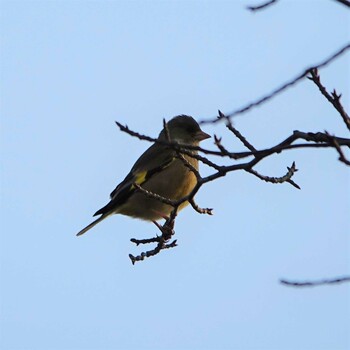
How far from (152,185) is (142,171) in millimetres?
365

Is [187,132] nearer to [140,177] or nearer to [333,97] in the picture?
[140,177]

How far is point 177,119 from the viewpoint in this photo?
11289mm

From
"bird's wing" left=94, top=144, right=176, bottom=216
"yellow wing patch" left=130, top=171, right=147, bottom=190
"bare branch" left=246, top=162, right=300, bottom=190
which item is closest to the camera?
"bare branch" left=246, top=162, right=300, bottom=190

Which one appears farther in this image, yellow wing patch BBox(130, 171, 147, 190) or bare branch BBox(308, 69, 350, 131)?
yellow wing patch BBox(130, 171, 147, 190)

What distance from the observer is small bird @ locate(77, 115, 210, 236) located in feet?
32.4

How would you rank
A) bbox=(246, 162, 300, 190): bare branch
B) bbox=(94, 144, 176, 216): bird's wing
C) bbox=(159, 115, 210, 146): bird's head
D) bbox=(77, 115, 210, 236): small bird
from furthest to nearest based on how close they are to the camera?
bbox=(159, 115, 210, 146): bird's head, bbox=(94, 144, 176, 216): bird's wing, bbox=(77, 115, 210, 236): small bird, bbox=(246, 162, 300, 190): bare branch

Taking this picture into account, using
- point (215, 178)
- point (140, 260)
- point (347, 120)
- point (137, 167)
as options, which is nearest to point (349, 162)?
point (347, 120)

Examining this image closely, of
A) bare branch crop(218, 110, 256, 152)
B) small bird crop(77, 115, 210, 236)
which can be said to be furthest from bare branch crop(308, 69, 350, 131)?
small bird crop(77, 115, 210, 236)

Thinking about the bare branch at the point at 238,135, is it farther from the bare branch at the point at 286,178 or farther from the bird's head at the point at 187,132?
the bird's head at the point at 187,132

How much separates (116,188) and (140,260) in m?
3.11

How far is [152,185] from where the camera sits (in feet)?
33.4

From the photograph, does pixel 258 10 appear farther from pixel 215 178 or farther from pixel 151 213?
pixel 151 213

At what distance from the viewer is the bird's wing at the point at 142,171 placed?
10.1 m

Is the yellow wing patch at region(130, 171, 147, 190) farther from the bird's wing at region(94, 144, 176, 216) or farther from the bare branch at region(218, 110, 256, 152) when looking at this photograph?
the bare branch at region(218, 110, 256, 152)
